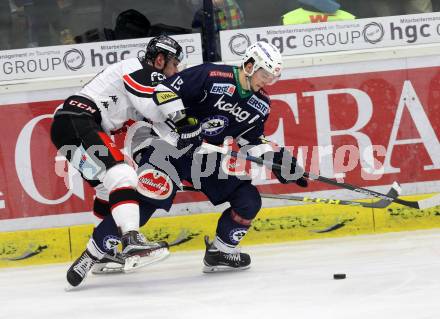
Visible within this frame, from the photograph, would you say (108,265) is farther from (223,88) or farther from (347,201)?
(347,201)

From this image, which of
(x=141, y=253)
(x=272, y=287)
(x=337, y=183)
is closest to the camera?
(x=141, y=253)

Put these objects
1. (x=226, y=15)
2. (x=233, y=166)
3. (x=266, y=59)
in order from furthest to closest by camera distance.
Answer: (x=226, y=15) → (x=233, y=166) → (x=266, y=59)

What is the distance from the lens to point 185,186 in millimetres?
5273

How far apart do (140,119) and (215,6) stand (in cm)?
94

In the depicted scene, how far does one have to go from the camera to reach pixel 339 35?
224 inches

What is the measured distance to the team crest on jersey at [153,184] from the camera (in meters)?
4.80

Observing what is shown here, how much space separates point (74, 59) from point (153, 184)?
115cm

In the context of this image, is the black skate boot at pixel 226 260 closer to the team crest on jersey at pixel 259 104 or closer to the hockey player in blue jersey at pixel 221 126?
the hockey player in blue jersey at pixel 221 126

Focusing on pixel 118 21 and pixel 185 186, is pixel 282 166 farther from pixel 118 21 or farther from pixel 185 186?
pixel 118 21

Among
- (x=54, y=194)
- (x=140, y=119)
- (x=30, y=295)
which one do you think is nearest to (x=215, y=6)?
(x=140, y=119)

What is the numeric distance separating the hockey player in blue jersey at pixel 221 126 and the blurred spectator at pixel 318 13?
36.1 inches

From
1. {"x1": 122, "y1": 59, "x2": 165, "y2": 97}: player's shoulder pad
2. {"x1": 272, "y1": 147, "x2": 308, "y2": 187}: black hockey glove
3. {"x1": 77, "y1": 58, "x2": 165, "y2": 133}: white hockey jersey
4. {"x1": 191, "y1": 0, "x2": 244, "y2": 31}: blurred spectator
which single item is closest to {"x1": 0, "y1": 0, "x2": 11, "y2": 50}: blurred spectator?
{"x1": 77, "y1": 58, "x2": 165, "y2": 133}: white hockey jersey

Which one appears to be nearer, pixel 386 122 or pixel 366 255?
pixel 366 255

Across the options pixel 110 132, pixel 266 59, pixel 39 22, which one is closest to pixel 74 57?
pixel 39 22
